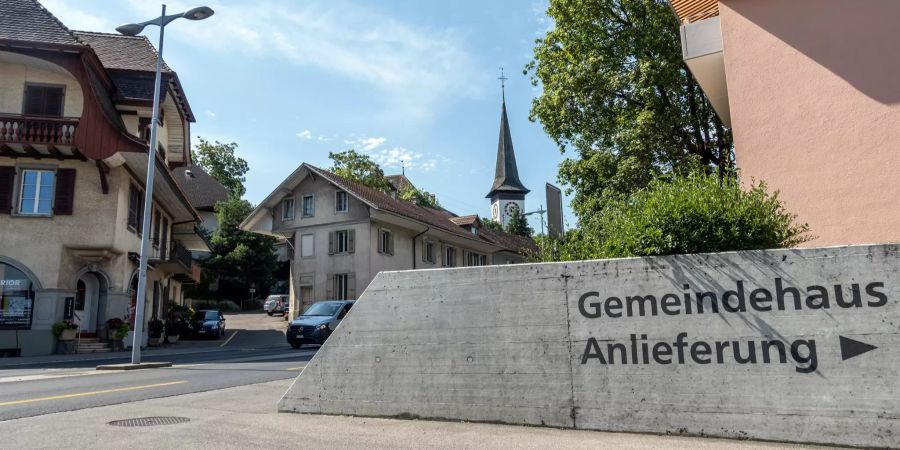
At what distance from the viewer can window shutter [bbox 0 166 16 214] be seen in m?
22.3

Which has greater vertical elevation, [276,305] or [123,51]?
[123,51]

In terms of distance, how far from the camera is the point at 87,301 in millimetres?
24125

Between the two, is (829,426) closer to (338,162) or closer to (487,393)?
(487,393)

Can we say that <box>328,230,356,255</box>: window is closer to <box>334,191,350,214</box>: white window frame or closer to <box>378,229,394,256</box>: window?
<box>334,191,350,214</box>: white window frame

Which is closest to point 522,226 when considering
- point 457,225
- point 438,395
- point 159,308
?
point 457,225

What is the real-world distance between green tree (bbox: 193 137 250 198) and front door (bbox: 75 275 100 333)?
48.8 meters

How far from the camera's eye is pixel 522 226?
82.4 metres

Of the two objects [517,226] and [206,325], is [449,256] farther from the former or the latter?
[517,226]

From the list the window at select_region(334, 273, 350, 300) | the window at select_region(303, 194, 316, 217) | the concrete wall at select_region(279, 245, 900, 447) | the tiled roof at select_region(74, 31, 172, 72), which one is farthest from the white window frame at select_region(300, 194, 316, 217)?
the concrete wall at select_region(279, 245, 900, 447)

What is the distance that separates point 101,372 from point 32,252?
11.3 metres

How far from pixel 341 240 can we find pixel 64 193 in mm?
16567

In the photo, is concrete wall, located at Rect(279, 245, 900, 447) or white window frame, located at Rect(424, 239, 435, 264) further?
white window frame, located at Rect(424, 239, 435, 264)

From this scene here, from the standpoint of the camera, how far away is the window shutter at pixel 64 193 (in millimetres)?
22656

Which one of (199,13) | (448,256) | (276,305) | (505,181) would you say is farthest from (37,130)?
(505,181)
